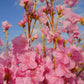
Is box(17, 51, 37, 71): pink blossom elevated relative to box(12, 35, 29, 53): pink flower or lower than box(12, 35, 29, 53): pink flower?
lower

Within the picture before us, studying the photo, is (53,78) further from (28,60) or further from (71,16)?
(71,16)

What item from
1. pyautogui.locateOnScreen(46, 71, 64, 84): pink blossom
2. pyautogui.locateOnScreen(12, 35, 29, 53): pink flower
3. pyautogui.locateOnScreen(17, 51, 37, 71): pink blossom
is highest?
pyautogui.locateOnScreen(12, 35, 29, 53): pink flower

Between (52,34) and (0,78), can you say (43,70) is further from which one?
(52,34)

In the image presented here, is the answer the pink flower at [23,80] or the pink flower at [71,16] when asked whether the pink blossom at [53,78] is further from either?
the pink flower at [71,16]

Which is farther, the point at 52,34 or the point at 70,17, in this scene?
the point at 52,34

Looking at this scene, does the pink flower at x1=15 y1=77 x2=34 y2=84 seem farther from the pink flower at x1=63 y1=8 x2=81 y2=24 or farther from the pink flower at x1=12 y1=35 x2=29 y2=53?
the pink flower at x1=63 y1=8 x2=81 y2=24

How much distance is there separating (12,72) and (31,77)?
0.23 ft

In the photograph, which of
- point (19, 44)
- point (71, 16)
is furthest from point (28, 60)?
point (71, 16)

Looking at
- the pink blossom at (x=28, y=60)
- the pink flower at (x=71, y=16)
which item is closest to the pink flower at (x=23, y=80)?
the pink blossom at (x=28, y=60)

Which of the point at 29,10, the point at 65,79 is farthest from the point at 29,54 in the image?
the point at 29,10

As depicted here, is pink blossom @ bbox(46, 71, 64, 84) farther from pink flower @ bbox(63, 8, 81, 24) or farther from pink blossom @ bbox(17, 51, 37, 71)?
pink flower @ bbox(63, 8, 81, 24)

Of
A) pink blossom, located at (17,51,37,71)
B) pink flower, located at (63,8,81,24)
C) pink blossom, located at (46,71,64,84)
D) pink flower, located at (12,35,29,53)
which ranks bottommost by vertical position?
pink blossom, located at (46,71,64,84)

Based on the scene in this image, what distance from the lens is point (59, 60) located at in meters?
0.49

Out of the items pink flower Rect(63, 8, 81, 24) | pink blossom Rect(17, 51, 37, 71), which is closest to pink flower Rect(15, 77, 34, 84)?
pink blossom Rect(17, 51, 37, 71)
